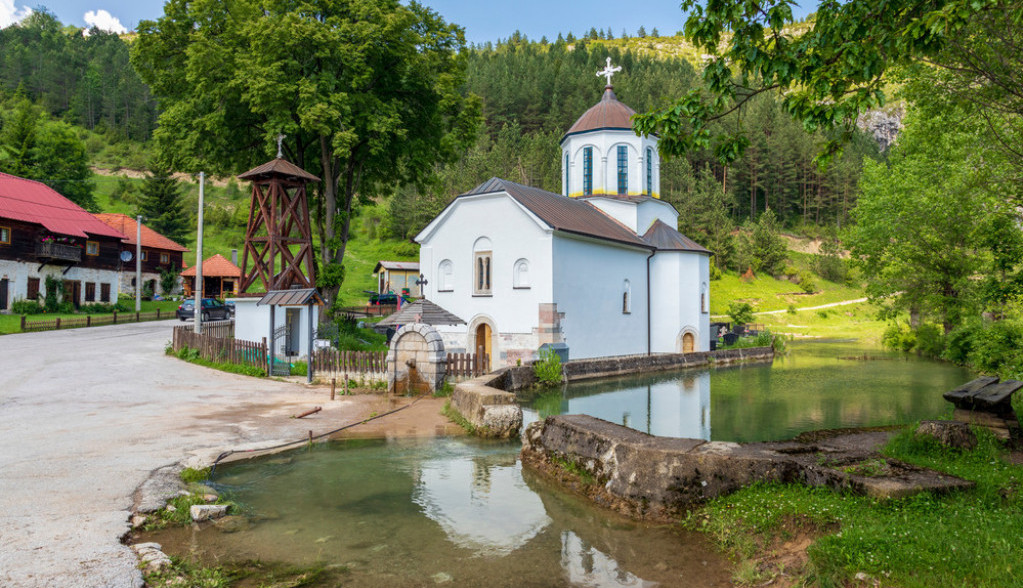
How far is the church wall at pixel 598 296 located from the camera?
22.5m

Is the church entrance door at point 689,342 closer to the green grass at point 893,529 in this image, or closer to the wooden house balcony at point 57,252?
the green grass at point 893,529

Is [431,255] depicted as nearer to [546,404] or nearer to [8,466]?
[546,404]

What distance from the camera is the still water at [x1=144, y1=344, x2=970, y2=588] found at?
5309 millimetres

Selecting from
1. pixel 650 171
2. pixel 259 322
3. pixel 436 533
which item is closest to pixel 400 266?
pixel 650 171

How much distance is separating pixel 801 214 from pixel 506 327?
6656 cm

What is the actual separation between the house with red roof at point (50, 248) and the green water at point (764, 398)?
31.2 metres

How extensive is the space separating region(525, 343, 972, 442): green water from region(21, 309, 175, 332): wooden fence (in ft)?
81.5

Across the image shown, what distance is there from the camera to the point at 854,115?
6.01m

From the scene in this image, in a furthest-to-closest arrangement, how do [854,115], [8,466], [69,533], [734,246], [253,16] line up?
[734,246]
[253,16]
[8,466]
[854,115]
[69,533]

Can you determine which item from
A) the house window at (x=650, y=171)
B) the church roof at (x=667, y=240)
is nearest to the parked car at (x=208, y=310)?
the church roof at (x=667, y=240)

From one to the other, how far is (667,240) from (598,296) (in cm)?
633

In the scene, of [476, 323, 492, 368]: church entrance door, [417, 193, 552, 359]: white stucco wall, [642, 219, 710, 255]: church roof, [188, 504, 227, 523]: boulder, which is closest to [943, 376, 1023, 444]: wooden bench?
[188, 504, 227, 523]: boulder

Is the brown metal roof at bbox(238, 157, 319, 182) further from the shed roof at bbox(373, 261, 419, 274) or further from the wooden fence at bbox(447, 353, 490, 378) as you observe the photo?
the shed roof at bbox(373, 261, 419, 274)

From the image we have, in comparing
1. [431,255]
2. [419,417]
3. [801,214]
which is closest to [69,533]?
[419,417]
